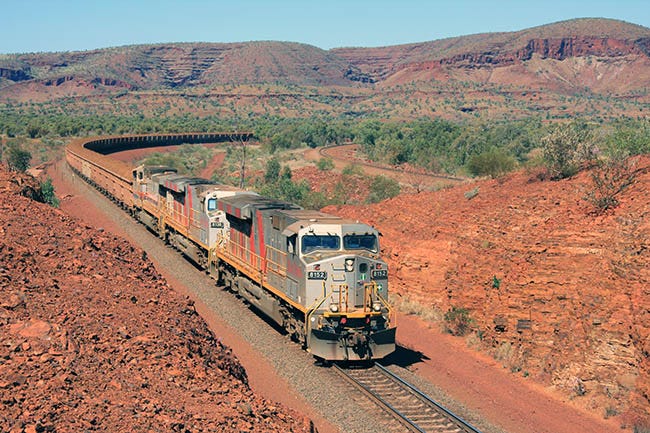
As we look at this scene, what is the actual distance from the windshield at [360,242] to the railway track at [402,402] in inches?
127

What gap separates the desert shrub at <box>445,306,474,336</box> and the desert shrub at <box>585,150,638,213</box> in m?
5.42

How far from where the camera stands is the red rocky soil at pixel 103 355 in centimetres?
984

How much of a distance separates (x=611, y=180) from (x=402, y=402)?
1221 centimetres

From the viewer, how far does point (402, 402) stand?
16062 millimetres

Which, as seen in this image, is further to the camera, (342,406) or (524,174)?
(524,174)

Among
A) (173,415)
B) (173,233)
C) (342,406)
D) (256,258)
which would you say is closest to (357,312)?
(342,406)

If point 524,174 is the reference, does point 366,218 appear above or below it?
below

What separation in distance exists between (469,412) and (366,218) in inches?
656

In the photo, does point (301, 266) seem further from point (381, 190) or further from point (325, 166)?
point (325, 166)

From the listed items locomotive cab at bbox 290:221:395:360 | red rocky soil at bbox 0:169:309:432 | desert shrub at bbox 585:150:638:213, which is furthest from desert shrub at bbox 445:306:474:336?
red rocky soil at bbox 0:169:309:432

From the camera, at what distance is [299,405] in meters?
16.3

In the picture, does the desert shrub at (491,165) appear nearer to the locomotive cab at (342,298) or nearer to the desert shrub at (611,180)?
the desert shrub at (611,180)

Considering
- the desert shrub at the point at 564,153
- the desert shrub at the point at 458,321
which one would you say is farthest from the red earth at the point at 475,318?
the desert shrub at the point at 564,153

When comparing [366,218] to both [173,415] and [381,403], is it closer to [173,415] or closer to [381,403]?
[381,403]
